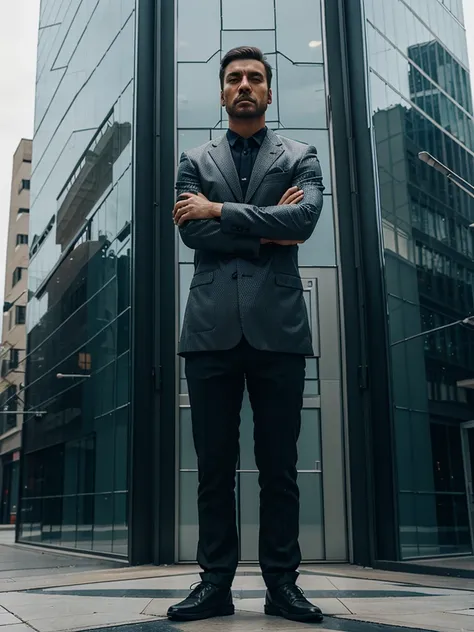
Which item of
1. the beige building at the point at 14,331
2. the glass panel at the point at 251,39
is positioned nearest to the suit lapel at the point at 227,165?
the glass panel at the point at 251,39

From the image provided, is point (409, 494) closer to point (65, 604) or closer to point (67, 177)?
point (65, 604)

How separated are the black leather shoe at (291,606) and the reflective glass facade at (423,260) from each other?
8867mm

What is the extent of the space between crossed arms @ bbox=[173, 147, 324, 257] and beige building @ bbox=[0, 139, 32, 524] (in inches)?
1539

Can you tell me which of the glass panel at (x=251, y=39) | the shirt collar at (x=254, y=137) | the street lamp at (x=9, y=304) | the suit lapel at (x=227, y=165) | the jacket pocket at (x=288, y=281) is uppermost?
the street lamp at (x=9, y=304)

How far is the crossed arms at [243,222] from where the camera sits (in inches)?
121

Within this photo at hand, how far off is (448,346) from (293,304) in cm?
1112

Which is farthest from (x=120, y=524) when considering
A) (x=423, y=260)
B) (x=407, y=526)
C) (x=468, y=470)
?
(x=423, y=260)

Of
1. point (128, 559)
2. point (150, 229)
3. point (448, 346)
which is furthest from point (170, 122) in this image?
point (128, 559)

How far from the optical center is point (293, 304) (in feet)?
10.5

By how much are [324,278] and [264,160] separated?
929cm

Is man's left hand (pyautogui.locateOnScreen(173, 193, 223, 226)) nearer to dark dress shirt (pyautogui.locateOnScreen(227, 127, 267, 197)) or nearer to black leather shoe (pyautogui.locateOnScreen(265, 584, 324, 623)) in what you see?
dark dress shirt (pyautogui.locateOnScreen(227, 127, 267, 197))

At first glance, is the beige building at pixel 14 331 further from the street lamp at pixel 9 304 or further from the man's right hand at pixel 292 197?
the man's right hand at pixel 292 197

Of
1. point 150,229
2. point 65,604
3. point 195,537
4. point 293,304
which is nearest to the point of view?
point 293,304

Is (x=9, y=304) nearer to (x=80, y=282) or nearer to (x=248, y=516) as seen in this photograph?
(x=80, y=282)
